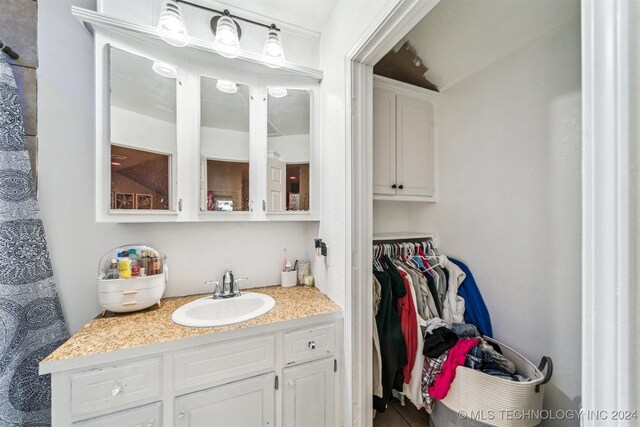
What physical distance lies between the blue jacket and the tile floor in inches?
26.8

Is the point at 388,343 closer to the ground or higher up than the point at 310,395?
higher up

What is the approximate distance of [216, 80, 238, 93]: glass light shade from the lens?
4.47ft

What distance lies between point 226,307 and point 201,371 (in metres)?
0.40

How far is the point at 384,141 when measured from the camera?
1627 mm

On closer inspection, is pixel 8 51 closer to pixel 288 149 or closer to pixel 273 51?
pixel 273 51

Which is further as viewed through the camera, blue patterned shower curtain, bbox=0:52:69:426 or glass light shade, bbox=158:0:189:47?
glass light shade, bbox=158:0:189:47

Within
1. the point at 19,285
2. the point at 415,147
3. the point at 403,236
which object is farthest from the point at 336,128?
the point at 19,285

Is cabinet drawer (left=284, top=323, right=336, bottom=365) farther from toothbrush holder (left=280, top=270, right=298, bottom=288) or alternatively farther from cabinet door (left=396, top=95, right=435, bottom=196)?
cabinet door (left=396, top=95, right=435, bottom=196)

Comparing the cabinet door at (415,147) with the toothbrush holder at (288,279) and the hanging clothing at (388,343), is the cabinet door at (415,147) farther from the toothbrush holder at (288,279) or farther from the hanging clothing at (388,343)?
the toothbrush holder at (288,279)

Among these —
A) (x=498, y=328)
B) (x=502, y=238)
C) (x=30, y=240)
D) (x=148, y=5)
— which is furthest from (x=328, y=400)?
(x=148, y=5)

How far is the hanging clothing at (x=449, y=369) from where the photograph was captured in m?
1.19

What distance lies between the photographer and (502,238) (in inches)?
58.2

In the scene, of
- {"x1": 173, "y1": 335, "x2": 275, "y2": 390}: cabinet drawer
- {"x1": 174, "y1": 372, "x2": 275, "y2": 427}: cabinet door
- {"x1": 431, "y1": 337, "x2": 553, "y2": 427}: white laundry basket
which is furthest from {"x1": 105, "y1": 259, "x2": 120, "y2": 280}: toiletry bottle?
{"x1": 431, "y1": 337, "x2": 553, "y2": 427}: white laundry basket

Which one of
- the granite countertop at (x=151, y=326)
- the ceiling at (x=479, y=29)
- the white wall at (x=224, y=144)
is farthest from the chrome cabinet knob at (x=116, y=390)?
the ceiling at (x=479, y=29)
